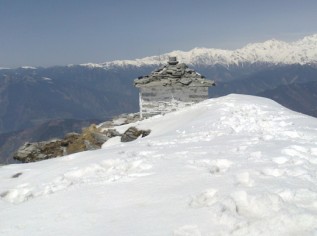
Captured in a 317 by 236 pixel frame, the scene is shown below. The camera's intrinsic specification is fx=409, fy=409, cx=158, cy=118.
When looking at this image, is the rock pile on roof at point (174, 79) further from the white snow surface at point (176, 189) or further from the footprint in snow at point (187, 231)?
the footprint in snow at point (187, 231)

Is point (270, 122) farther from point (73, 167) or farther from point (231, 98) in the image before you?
point (73, 167)

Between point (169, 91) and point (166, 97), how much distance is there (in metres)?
0.46

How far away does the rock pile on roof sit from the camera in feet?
91.6

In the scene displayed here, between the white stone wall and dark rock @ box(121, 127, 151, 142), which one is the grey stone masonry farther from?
dark rock @ box(121, 127, 151, 142)

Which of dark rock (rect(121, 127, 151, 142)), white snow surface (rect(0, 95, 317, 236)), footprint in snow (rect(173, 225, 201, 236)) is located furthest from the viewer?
dark rock (rect(121, 127, 151, 142))

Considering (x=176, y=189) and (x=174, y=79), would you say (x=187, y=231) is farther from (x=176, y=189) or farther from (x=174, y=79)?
(x=174, y=79)

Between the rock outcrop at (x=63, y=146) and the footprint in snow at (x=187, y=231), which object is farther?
the rock outcrop at (x=63, y=146)

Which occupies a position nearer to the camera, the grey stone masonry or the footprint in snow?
the footprint in snow

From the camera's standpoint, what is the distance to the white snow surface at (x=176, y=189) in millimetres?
5422

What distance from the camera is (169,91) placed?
2777cm

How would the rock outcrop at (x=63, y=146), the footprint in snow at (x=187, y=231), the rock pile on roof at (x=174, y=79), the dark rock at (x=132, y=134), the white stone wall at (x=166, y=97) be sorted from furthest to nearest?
the rock pile on roof at (x=174, y=79)
the white stone wall at (x=166, y=97)
the rock outcrop at (x=63, y=146)
the dark rock at (x=132, y=134)
the footprint in snow at (x=187, y=231)

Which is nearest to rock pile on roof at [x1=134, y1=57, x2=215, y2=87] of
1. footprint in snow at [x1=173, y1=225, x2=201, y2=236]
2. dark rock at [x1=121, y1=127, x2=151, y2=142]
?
dark rock at [x1=121, y1=127, x2=151, y2=142]

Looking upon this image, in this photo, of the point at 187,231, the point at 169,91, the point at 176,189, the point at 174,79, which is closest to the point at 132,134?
the point at 169,91

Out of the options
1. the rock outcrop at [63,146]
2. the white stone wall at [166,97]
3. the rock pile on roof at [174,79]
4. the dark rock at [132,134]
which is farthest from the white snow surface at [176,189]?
the rock pile on roof at [174,79]
